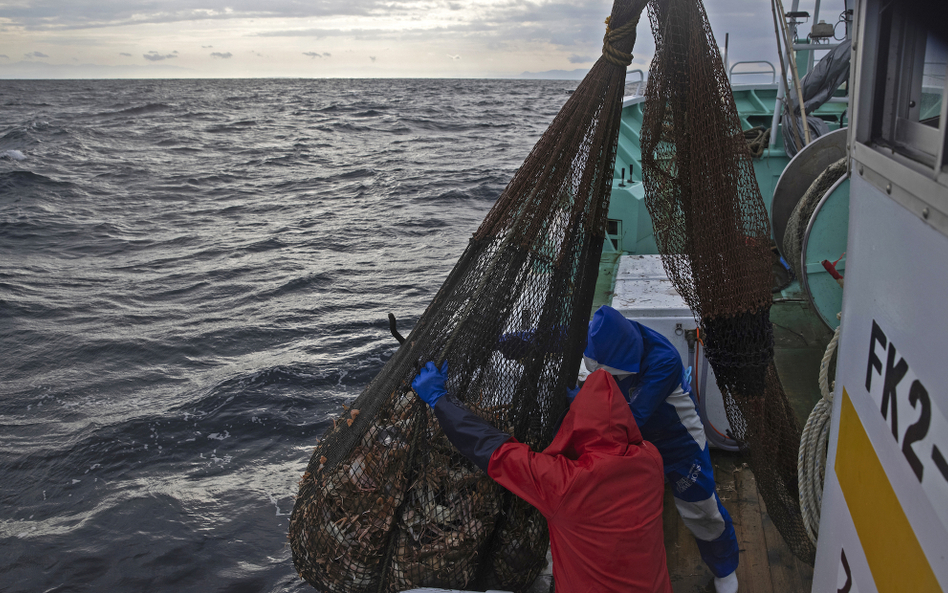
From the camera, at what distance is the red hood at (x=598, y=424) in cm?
200

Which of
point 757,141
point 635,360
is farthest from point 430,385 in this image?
point 757,141

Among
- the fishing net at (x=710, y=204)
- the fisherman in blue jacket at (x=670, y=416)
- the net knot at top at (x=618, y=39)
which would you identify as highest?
the net knot at top at (x=618, y=39)

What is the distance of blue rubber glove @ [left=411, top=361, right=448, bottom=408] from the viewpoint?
226 centimetres

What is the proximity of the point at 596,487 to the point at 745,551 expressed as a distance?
1.68m

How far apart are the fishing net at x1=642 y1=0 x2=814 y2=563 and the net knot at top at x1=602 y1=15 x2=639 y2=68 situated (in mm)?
96

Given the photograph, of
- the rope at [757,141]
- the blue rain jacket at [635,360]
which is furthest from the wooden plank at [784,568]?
the rope at [757,141]

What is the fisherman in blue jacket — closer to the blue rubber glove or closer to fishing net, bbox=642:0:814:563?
fishing net, bbox=642:0:814:563

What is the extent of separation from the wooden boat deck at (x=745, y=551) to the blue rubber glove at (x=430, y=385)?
1642 millimetres

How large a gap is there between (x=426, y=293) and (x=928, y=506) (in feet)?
29.1

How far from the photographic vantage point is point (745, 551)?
311 centimetres

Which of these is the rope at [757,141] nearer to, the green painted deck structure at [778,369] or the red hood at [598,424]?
the green painted deck structure at [778,369]

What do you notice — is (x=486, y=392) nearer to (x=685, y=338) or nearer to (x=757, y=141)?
(x=685, y=338)

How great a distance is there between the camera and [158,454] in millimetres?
5965

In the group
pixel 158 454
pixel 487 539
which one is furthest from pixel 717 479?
pixel 158 454
